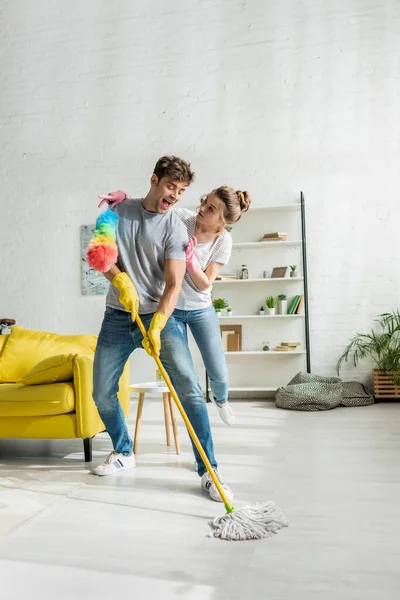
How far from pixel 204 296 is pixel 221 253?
10.8 inches

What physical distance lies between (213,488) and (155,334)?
0.69 metres

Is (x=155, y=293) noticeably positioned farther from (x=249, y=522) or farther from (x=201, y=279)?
(x=249, y=522)

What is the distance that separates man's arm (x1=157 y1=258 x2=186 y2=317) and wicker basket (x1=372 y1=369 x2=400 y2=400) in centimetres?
409

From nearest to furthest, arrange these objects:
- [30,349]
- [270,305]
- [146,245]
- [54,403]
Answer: [146,245] → [54,403] → [30,349] → [270,305]

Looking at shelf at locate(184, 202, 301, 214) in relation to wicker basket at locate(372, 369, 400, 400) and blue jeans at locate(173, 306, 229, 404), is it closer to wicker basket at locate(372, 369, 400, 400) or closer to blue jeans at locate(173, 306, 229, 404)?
wicker basket at locate(372, 369, 400, 400)

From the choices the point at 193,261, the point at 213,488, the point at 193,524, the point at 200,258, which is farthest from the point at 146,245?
the point at 193,524

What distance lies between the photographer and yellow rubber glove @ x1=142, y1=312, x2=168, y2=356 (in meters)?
2.66

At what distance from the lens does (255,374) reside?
6.93 m

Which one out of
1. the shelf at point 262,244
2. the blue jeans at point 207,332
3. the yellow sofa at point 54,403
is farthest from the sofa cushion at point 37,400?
the shelf at point 262,244

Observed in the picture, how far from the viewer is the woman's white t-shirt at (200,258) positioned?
314 centimetres

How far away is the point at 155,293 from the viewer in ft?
9.44

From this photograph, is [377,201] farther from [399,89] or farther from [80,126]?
[80,126]

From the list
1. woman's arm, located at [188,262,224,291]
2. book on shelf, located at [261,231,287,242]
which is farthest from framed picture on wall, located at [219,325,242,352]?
woman's arm, located at [188,262,224,291]

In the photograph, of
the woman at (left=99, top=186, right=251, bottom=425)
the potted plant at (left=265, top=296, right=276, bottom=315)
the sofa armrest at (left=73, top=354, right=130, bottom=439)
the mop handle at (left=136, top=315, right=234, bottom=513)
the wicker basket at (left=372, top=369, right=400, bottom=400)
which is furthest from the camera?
the potted plant at (left=265, top=296, right=276, bottom=315)
